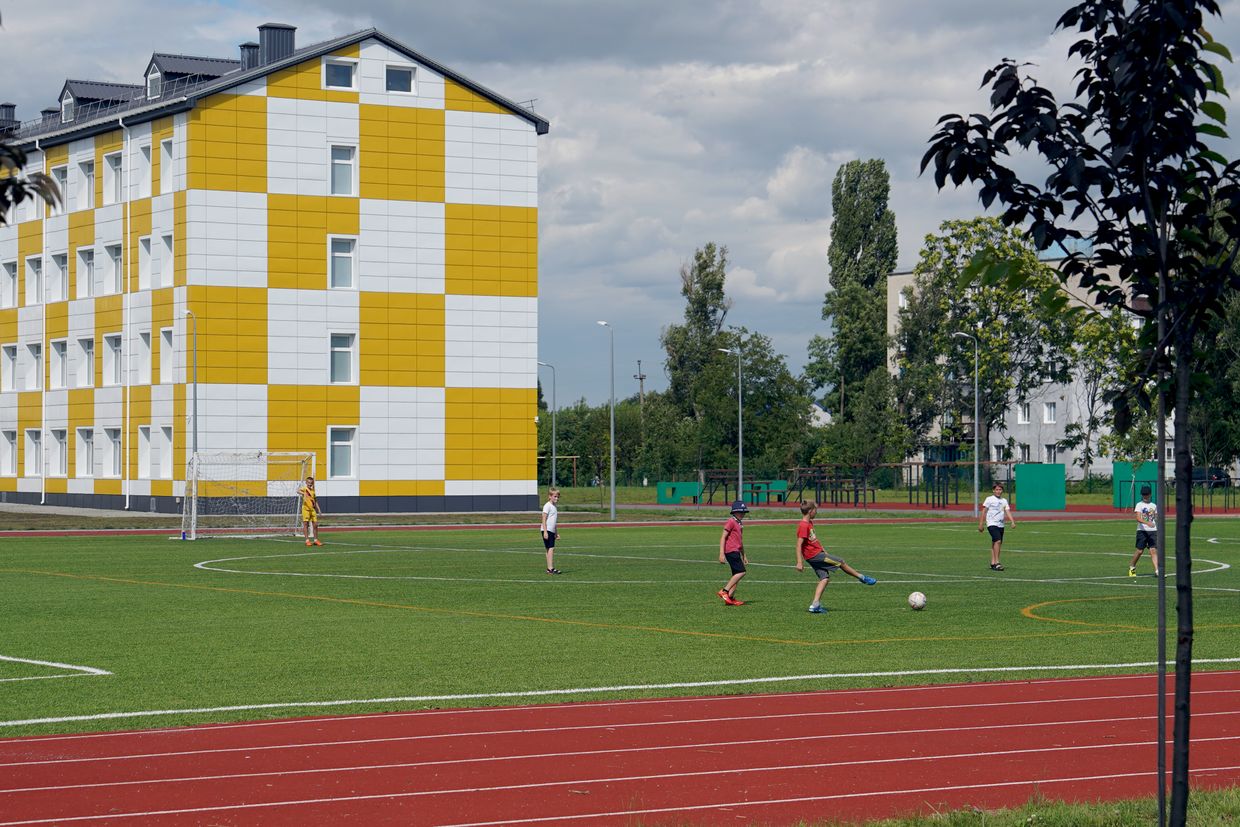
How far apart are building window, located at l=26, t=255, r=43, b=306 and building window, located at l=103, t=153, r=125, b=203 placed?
22.4 feet

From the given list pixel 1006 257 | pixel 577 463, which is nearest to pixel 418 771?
pixel 1006 257

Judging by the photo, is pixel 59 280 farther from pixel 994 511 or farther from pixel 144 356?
pixel 994 511

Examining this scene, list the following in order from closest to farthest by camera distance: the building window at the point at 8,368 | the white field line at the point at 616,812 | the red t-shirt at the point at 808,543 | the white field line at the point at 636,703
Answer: the white field line at the point at 616,812 → the white field line at the point at 636,703 → the red t-shirt at the point at 808,543 → the building window at the point at 8,368

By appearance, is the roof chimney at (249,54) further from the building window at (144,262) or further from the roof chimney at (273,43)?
the building window at (144,262)

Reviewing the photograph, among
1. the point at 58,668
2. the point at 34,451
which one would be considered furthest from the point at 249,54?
the point at 58,668

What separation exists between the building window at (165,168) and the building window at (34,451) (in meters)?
15.8

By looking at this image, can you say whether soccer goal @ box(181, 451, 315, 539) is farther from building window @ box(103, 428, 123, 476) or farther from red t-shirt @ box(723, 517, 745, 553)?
red t-shirt @ box(723, 517, 745, 553)

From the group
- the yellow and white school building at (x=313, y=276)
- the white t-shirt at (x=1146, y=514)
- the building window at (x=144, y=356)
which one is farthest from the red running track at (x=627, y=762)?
the building window at (x=144, y=356)

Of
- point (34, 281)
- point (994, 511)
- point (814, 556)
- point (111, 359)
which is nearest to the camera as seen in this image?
point (814, 556)

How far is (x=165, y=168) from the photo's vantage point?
62344mm

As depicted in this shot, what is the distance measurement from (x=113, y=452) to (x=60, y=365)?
666 cm

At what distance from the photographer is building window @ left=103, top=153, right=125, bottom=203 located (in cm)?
6600

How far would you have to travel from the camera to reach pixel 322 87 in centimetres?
6228

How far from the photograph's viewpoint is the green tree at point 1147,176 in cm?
638
